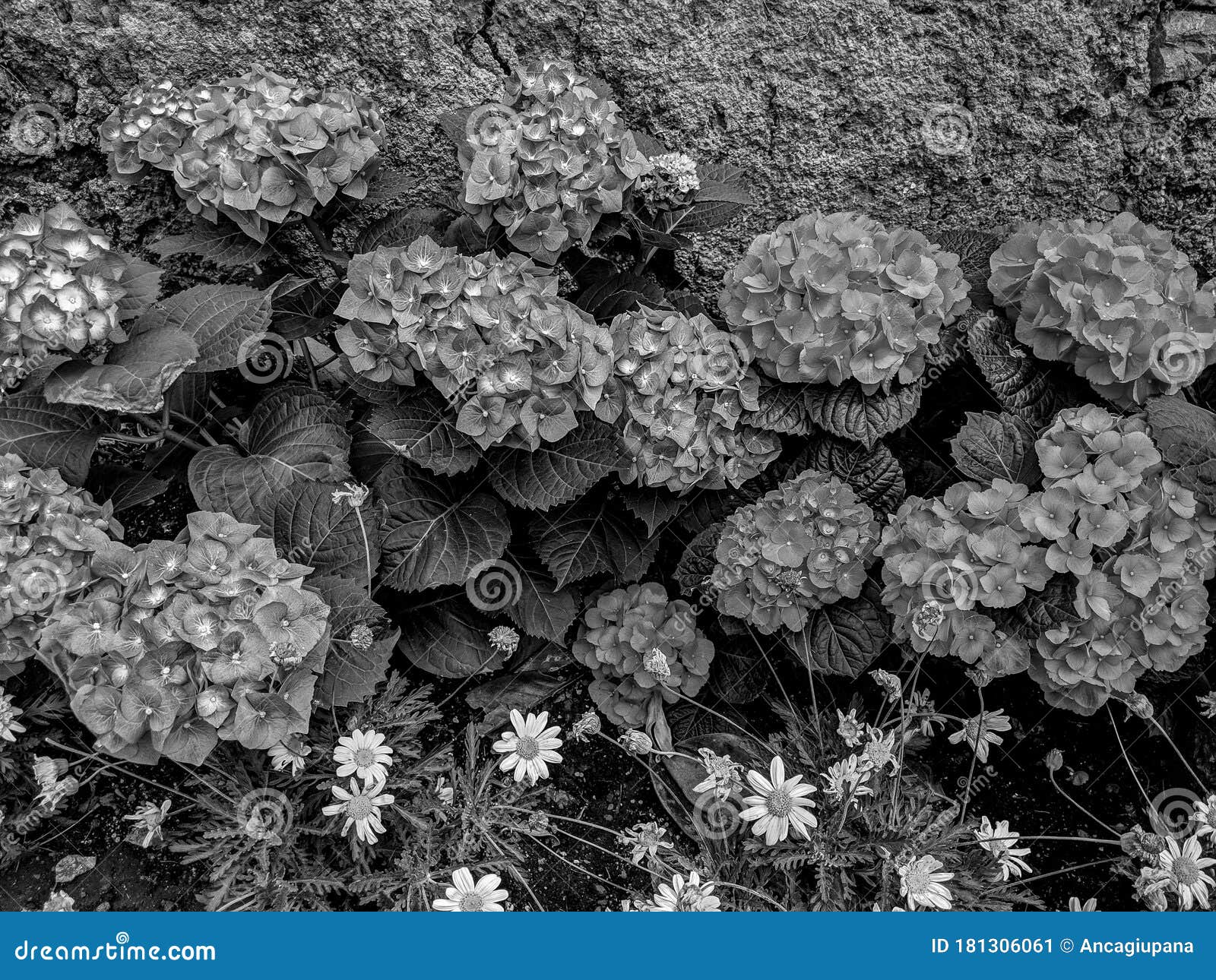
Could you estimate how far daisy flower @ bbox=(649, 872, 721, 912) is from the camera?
207cm

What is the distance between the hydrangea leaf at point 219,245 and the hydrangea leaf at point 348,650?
887 mm

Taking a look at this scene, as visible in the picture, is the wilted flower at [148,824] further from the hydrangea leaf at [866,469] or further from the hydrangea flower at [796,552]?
the hydrangea leaf at [866,469]

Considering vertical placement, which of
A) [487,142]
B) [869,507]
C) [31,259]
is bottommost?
[869,507]

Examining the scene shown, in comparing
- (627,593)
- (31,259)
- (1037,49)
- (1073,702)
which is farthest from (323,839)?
(1037,49)

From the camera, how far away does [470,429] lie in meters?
2.29

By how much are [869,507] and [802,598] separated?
323mm

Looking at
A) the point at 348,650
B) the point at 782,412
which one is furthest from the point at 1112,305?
the point at 348,650

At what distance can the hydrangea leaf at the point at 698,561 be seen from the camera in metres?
2.77

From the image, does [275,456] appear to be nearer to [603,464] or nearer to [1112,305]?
[603,464]

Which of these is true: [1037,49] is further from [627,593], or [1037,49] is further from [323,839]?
[323,839]

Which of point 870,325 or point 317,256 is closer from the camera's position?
point 870,325

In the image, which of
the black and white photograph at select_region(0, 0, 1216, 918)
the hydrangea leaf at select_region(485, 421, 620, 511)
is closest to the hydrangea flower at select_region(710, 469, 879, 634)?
the black and white photograph at select_region(0, 0, 1216, 918)

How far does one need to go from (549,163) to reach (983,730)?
179 centimetres

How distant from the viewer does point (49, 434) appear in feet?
7.96
